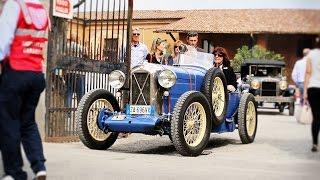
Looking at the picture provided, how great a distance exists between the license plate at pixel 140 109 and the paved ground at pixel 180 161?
44 cm

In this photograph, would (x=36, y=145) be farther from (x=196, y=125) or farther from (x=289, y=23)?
(x=196, y=125)

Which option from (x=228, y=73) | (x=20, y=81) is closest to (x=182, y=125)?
(x=228, y=73)

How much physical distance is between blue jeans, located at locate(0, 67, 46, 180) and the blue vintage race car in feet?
7.85

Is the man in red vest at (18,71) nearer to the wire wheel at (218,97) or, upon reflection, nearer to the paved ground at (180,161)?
the paved ground at (180,161)

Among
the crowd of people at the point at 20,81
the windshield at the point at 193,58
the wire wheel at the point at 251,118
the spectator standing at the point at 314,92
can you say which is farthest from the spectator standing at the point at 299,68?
the wire wheel at the point at 251,118

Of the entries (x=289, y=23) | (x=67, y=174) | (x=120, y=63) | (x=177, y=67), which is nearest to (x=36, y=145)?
(x=67, y=174)

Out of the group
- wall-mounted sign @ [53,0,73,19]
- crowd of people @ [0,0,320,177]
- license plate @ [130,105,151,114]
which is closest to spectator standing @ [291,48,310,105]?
crowd of people @ [0,0,320,177]

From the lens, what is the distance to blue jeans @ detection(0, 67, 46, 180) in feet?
11.4

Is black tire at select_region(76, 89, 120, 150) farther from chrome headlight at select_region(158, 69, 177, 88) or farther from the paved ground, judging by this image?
chrome headlight at select_region(158, 69, 177, 88)

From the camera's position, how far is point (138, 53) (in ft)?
26.6

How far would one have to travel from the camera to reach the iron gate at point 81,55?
7.11 m

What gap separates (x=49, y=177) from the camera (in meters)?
4.27

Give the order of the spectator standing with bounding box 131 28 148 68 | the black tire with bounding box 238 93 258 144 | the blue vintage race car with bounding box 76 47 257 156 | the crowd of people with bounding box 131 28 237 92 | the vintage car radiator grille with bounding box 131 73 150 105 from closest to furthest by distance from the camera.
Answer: the blue vintage race car with bounding box 76 47 257 156, the vintage car radiator grille with bounding box 131 73 150 105, the crowd of people with bounding box 131 28 237 92, the black tire with bounding box 238 93 258 144, the spectator standing with bounding box 131 28 148 68

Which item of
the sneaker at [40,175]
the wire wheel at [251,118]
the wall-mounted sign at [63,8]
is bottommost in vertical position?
the sneaker at [40,175]
